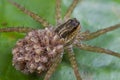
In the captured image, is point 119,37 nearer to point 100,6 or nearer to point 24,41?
point 100,6

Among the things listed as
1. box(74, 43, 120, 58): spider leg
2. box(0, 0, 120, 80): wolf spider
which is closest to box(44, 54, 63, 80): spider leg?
box(0, 0, 120, 80): wolf spider

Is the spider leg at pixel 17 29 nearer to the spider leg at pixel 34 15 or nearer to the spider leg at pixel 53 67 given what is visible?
the spider leg at pixel 34 15

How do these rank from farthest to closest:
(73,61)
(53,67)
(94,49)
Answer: (94,49), (73,61), (53,67)

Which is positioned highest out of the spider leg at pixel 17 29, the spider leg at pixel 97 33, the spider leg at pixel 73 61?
the spider leg at pixel 17 29

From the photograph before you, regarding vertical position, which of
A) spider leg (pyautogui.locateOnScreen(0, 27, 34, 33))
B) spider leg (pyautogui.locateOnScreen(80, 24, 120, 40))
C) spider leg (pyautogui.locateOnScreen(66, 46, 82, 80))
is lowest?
spider leg (pyautogui.locateOnScreen(66, 46, 82, 80))

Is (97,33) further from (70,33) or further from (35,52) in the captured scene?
(35,52)

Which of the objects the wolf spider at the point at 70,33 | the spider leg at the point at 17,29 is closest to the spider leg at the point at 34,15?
the wolf spider at the point at 70,33

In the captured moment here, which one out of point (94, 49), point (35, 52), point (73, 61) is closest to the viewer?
point (35, 52)

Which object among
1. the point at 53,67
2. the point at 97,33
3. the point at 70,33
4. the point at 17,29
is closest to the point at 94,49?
the point at 97,33

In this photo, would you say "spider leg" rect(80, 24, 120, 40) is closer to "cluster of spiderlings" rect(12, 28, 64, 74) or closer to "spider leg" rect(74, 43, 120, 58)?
"spider leg" rect(74, 43, 120, 58)
